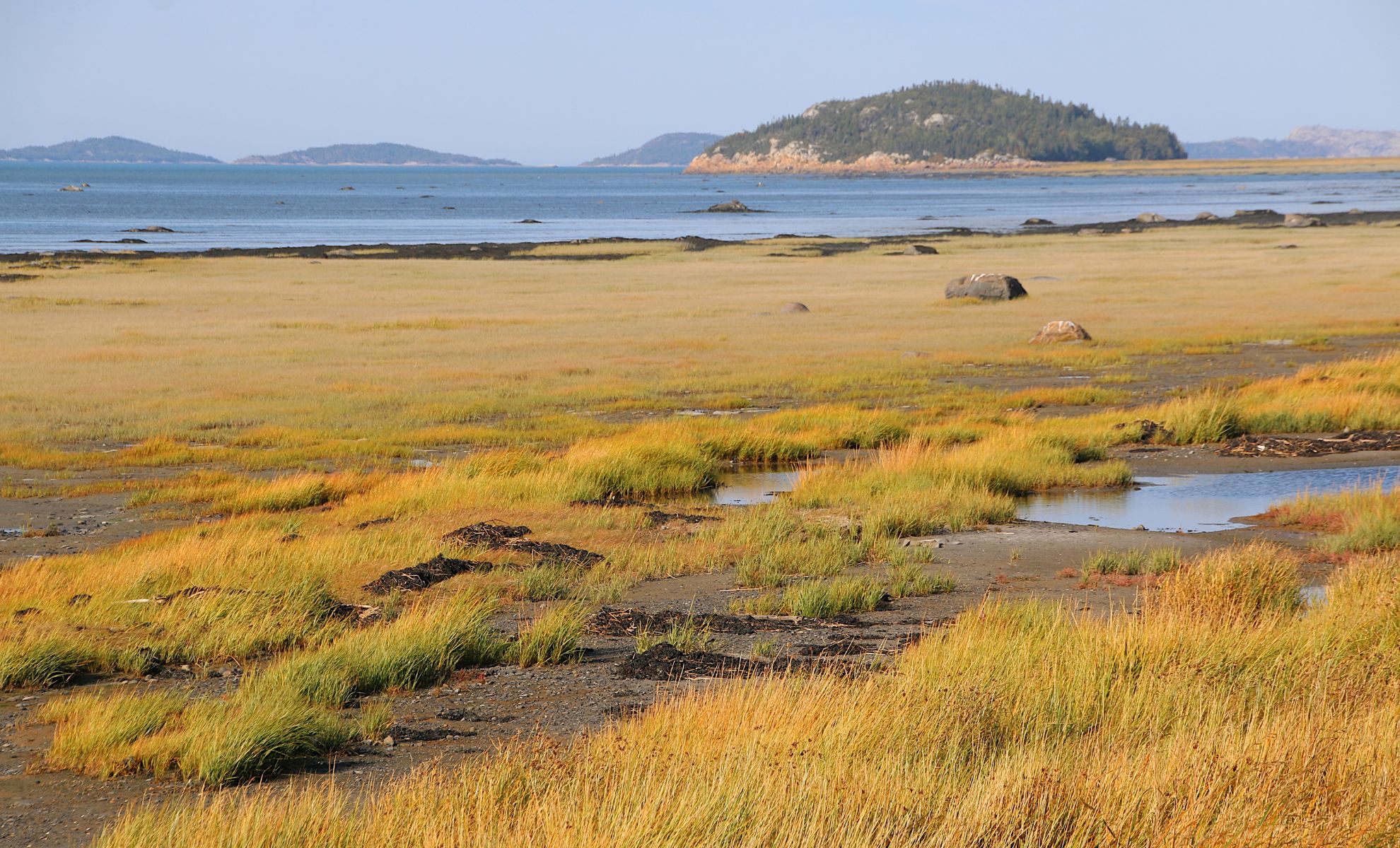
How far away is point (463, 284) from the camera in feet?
173

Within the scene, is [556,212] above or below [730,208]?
above

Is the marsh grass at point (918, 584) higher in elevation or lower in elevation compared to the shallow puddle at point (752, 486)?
higher

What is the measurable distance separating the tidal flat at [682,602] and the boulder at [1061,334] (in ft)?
6.12

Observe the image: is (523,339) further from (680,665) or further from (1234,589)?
(1234,589)

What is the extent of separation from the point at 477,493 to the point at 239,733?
28.2 feet

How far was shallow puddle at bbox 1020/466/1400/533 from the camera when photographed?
14.7 metres

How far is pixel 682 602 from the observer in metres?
10.8

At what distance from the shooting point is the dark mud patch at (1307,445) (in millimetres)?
18391

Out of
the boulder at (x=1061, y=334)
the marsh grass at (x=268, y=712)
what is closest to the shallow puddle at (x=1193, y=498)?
the marsh grass at (x=268, y=712)

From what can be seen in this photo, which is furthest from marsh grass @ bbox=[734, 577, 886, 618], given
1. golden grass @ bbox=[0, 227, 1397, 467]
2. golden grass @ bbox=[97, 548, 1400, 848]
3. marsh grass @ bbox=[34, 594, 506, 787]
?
golden grass @ bbox=[0, 227, 1397, 467]

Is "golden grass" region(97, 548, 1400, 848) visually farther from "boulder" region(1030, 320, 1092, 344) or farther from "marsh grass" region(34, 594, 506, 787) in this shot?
"boulder" region(1030, 320, 1092, 344)

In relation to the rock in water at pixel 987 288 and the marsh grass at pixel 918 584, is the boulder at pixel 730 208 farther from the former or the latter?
the marsh grass at pixel 918 584

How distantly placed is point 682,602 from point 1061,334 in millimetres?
23786

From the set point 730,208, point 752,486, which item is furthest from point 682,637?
point 730,208
